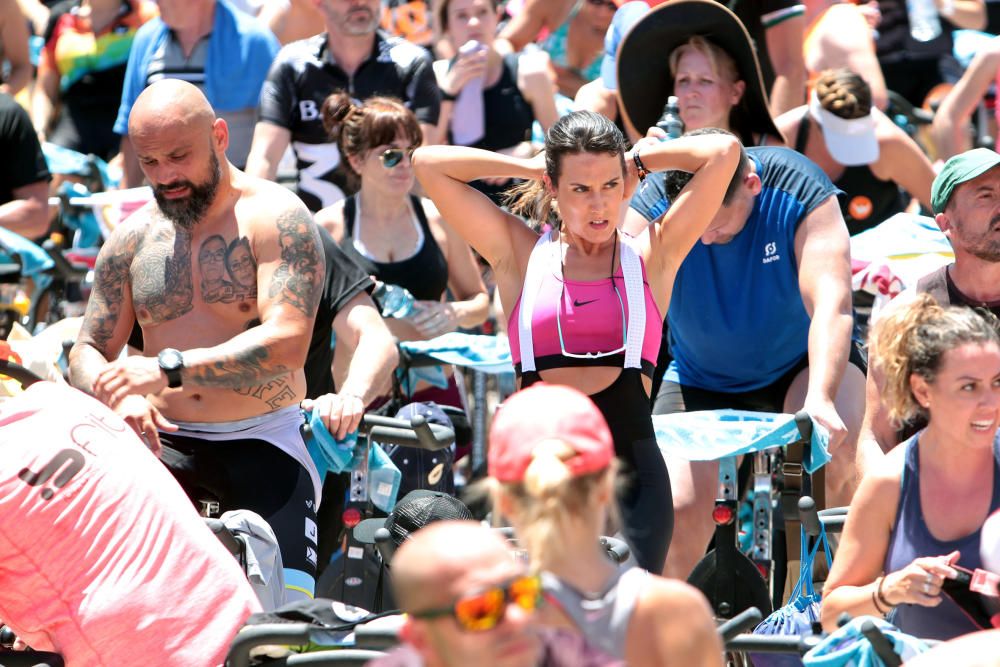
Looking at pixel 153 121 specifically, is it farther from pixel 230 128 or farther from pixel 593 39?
pixel 593 39

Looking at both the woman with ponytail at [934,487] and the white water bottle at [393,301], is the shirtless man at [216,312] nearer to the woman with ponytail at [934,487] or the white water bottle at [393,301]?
the white water bottle at [393,301]

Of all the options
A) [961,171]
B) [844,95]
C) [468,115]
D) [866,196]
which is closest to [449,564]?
[961,171]

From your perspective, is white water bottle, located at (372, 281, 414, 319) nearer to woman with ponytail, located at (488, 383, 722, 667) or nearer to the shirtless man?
the shirtless man

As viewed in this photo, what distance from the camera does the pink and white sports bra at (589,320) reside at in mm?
4379

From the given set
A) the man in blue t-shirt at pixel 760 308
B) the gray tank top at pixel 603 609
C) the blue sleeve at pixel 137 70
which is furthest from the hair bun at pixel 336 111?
the gray tank top at pixel 603 609

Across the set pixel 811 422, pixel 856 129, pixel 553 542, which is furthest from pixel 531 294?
pixel 856 129

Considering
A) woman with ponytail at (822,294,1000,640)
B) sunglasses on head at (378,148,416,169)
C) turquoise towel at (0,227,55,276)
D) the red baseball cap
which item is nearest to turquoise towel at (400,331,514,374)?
sunglasses on head at (378,148,416,169)

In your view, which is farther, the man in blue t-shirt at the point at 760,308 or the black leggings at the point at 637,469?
the man in blue t-shirt at the point at 760,308

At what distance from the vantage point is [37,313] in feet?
25.1

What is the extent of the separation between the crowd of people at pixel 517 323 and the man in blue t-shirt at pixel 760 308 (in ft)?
0.04

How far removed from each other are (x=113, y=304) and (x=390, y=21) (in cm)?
476

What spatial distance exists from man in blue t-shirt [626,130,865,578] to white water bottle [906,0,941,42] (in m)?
3.62

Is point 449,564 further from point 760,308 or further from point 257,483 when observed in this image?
point 760,308

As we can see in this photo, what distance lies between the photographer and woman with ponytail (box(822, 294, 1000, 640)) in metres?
3.55
